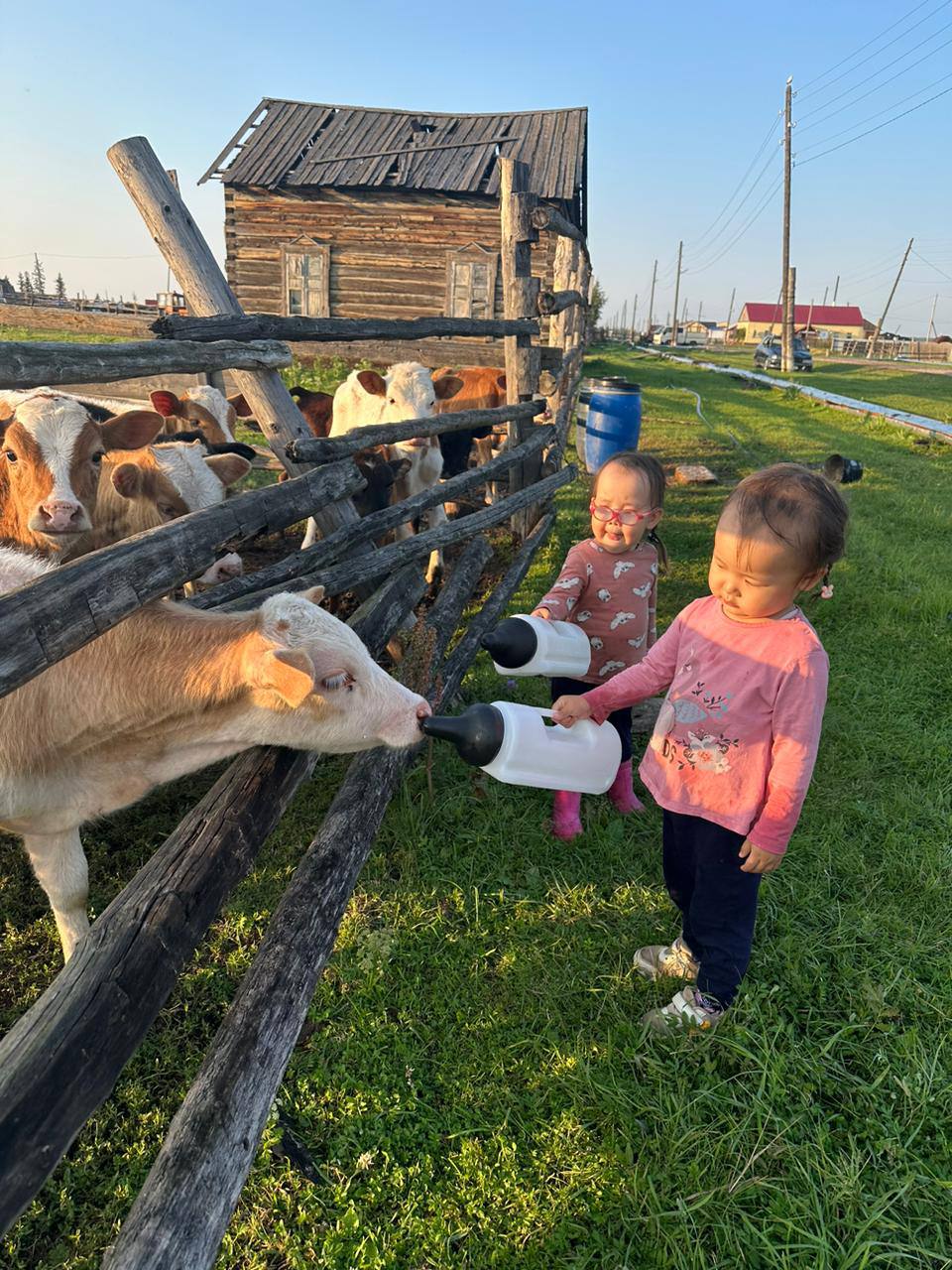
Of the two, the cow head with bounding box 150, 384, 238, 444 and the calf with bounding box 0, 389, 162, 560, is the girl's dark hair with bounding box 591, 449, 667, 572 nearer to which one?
the calf with bounding box 0, 389, 162, 560

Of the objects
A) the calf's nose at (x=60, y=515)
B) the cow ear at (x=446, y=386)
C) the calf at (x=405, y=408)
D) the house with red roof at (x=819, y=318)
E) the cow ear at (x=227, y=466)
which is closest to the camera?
the calf's nose at (x=60, y=515)

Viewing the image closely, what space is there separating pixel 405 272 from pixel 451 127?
502 centimetres

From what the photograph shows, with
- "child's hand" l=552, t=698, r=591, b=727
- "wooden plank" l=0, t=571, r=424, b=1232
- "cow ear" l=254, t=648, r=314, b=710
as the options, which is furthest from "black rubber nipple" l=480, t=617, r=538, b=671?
"wooden plank" l=0, t=571, r=424, b=1232

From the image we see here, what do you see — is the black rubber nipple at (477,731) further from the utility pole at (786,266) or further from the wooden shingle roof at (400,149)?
the utility pole at (786,266)

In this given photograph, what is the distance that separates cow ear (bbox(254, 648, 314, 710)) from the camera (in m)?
2.01

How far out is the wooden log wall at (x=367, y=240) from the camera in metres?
17.5

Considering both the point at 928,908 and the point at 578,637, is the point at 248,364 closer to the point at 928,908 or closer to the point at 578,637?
the point at 578,637

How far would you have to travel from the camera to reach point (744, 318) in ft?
351

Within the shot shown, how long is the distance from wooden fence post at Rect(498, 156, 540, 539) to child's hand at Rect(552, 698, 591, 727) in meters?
4.57

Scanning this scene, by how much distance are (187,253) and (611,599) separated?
2799 mm

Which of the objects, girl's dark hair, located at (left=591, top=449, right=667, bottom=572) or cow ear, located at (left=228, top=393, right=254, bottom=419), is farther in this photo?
cow ear, located at (left=228, top=393, right=254, bottom=419)

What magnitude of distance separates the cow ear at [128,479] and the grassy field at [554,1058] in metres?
1.56

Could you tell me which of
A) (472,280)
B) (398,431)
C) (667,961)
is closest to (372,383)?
(398,431)

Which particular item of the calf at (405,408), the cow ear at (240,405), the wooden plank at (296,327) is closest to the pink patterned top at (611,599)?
the wooden plank at (296,327)
